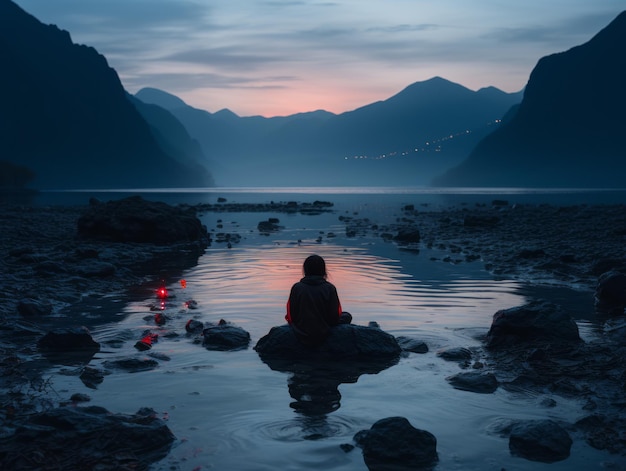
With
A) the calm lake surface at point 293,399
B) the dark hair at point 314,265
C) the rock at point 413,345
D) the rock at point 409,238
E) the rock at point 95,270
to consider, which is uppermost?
the dark hair at point 314,265

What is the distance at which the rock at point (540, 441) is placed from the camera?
20.7ft

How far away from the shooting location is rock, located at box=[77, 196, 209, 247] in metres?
29.6

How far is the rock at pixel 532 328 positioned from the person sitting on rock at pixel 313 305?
2803mm

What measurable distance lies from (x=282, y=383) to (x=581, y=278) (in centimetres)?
1264

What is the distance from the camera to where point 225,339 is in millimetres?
10969

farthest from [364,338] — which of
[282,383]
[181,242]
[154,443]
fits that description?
[181,242]

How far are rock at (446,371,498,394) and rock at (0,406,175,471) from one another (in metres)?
3.95

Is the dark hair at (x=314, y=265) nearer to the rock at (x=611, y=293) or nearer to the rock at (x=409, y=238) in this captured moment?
the rock at (x=611, y=293)

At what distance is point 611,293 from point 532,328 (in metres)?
4.29

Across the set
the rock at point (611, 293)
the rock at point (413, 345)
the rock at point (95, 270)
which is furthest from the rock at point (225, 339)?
the rock at point (95, 270)

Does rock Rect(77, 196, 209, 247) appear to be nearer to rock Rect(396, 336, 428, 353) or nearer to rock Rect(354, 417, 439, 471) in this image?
rock Rect(396, 336, 428, 353)

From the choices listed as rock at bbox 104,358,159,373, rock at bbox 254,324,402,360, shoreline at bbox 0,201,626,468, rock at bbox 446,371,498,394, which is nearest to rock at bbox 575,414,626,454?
shoreline at bbox 0,201,626,468

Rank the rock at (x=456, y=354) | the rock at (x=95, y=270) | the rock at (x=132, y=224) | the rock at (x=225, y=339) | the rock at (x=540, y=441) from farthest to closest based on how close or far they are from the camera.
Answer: the rock at (x=132, y=224)
the rock at (x=95, y=270)
the rock at (x=225, y=339)
the rock at (x=456, y=354)
the rock at (x=540, y=441)

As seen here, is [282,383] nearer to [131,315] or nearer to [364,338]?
[364,338]
